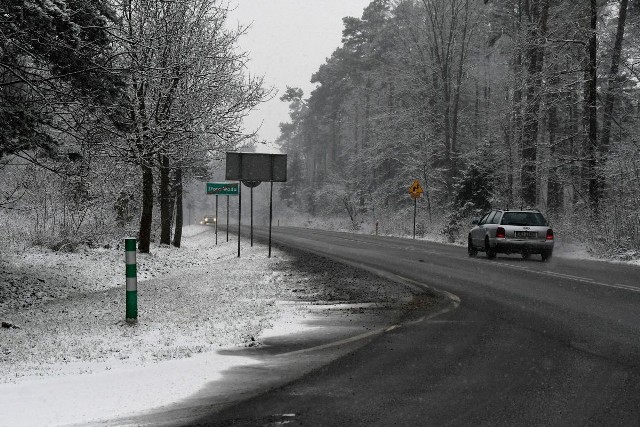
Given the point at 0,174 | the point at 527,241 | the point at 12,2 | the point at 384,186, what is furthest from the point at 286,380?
the point at 384,186

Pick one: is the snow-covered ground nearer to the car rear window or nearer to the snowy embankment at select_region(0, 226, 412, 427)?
the snowy embankment at select_region(0, 226, 412, 427)

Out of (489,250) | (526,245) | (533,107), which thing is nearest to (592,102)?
(533,107)

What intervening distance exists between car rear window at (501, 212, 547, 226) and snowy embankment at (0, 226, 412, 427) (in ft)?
20.5

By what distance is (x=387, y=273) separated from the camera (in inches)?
621

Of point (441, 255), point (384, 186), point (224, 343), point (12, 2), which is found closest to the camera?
point (224, 343)

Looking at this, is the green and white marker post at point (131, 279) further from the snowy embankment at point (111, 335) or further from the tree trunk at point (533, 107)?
the tree trunk at point (533, 107)

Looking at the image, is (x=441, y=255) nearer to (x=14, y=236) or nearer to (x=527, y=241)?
(x=527, y=241)

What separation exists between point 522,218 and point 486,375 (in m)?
16.0

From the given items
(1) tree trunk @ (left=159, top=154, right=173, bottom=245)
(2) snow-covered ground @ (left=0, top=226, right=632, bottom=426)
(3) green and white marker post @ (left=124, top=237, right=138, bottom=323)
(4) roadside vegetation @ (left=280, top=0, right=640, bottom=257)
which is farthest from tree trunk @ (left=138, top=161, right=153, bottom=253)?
(4) roadside vegetation @ (left=280, top=0, right=640, bottom=257)

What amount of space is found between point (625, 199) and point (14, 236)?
68.1ft

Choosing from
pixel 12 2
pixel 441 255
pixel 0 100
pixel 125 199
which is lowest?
pixel 441 255

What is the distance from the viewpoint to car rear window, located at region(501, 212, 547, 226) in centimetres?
2038

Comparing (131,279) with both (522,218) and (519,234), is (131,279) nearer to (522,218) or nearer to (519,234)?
(519,234)

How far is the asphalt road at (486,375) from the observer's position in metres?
4.30
